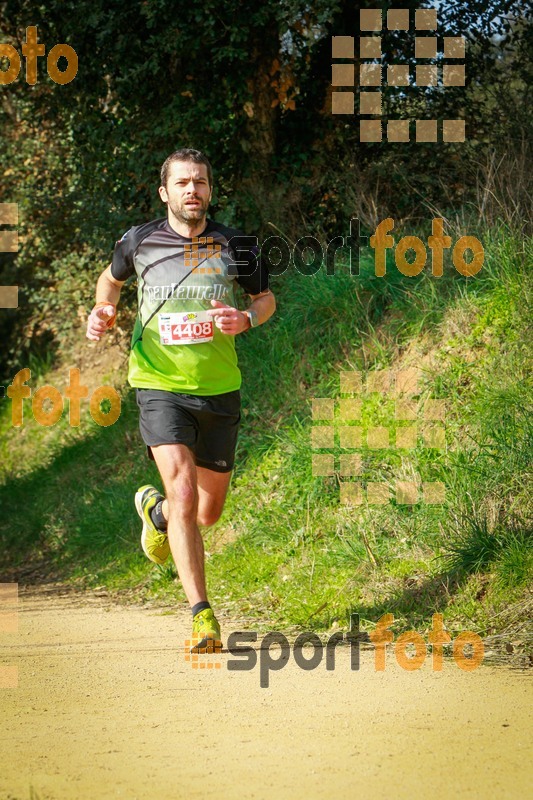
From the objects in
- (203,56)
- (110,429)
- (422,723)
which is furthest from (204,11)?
(422,723)

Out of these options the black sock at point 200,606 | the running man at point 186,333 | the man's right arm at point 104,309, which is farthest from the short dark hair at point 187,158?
the black sock at point 200,606

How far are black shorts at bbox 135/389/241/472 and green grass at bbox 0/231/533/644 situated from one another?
1.08 m

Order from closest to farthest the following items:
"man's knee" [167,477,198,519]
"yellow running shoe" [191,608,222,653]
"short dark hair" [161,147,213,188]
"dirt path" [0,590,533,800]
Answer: "dirt path" [0,590,533,800]
"yellow running shoe" [191,608,222,653]
"man's knee" [167,477,198,519]
"short dark hair" [161,147,213,188]

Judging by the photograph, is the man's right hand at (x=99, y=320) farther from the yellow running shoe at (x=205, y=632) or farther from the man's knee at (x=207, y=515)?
the yellow running shoe at (x=205, y=632)

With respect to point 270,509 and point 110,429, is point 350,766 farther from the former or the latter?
point 110,429

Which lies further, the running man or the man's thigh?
the man's thigh

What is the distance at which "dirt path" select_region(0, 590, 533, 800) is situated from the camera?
3.50 metres

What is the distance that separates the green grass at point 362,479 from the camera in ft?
19.6

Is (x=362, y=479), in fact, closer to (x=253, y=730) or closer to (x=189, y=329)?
(x=189, y=329)

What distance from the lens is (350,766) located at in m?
3.65

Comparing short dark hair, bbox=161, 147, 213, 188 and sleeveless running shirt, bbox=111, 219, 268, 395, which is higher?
short dark hair, bbox=161, 147, 213, 188

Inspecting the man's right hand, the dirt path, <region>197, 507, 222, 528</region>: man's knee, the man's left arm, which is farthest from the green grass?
the man's right hand

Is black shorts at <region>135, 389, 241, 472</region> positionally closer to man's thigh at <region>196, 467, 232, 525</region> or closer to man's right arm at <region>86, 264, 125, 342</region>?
man's thigh at <region>196, 467, 232, 525</region>

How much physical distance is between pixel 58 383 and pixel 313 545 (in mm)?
7246
